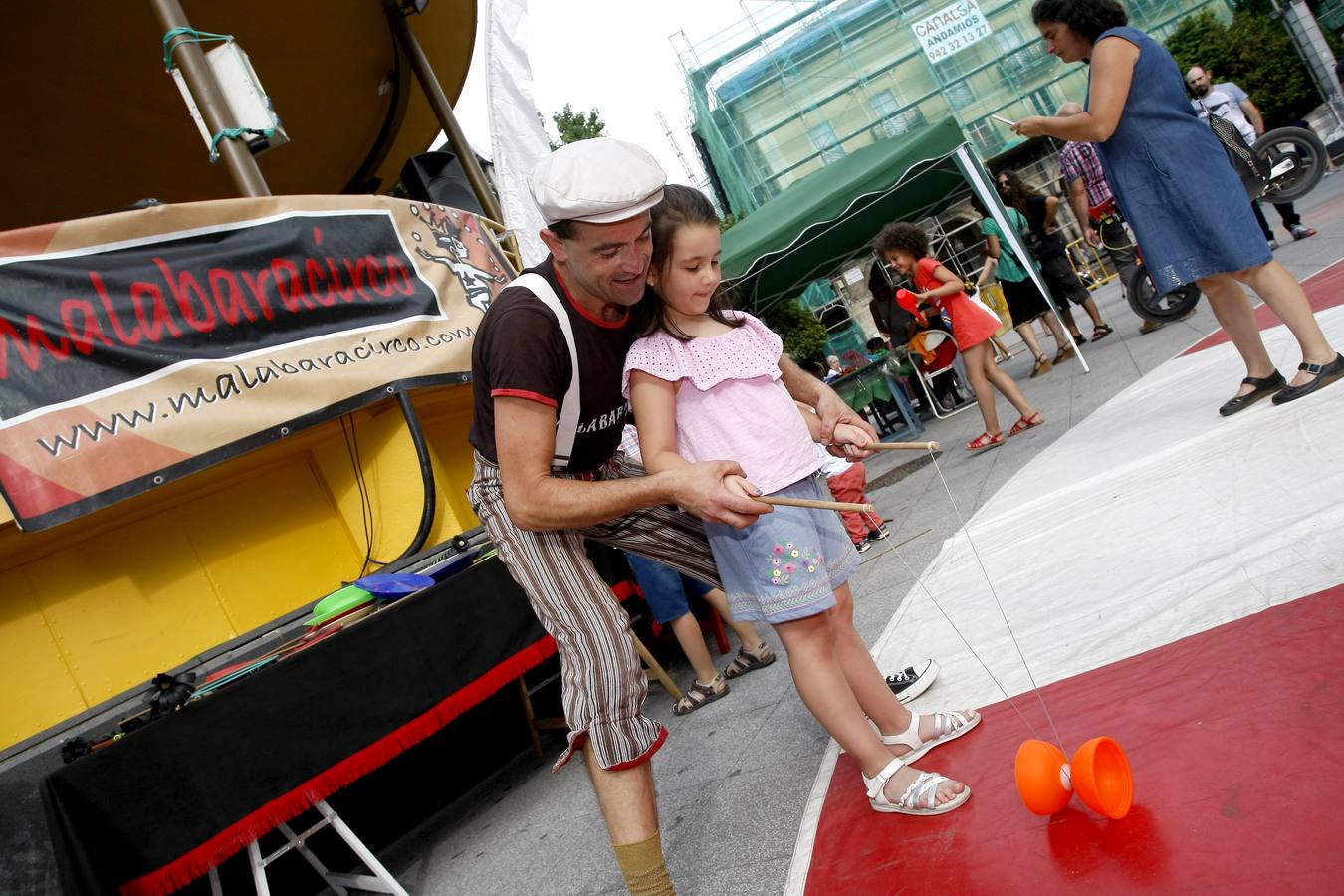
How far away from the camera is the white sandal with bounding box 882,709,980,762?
231 centimetres

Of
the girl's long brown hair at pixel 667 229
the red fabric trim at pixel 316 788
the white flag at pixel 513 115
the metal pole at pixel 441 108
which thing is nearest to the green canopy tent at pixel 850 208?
the metal pole at pixel 441 108

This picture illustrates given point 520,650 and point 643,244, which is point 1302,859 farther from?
point 520,650

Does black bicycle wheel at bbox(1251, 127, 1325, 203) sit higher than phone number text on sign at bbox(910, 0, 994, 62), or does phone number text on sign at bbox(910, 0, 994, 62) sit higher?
phone number text on sign at bbox(910, 0, 994, 62)

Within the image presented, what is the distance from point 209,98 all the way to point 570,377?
11.7 feet

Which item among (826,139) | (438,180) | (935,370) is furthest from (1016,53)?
(438,180)

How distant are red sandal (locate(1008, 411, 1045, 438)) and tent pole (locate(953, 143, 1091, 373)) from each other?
1.64m

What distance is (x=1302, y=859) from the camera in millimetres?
1356

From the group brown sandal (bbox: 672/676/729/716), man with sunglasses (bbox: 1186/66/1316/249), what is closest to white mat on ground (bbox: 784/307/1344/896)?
brown sandal (bbox: 672/676/729/716)

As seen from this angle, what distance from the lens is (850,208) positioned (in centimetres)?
867

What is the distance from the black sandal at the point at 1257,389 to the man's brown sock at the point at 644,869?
3056 millimetres

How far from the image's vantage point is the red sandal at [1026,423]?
5987 mm

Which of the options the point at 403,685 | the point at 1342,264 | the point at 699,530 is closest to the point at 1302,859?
the point at 699,530

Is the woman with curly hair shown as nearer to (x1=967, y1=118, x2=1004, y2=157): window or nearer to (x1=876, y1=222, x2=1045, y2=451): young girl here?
(x1=876, y1=222, x2=1045, y2=451): young girl

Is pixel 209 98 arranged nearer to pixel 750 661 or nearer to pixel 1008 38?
pixel 750 661
